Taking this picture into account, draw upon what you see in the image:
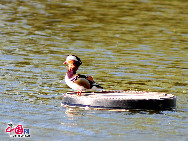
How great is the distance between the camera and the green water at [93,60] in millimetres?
18562

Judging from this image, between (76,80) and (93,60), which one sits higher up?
(76,80)

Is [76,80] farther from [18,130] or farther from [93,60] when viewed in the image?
[93,60]

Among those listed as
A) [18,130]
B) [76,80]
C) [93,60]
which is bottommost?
[18,130]

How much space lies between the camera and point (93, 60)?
31.3 metres

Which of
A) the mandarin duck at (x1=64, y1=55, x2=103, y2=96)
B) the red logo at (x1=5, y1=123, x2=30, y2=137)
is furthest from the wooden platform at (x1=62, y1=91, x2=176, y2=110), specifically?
the red logo at (x1=5, y1=123, x2=30, y2=137)

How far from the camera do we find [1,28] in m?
41.9

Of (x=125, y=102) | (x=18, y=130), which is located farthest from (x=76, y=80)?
(x=18, y=130)

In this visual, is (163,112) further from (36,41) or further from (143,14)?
(143,14)

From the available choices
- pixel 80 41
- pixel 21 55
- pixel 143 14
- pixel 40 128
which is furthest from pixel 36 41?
pixel 40 128

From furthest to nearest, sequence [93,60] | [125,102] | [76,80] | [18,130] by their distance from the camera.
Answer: [93,60]
[76,80]
[125,102]
[18,130]

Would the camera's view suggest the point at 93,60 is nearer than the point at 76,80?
No

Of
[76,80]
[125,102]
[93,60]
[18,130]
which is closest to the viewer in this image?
[18,130]

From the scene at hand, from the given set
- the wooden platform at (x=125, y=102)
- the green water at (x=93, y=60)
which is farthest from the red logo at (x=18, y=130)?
the wooden platform at (x=125, y=102)

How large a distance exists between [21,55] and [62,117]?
12894 mm
